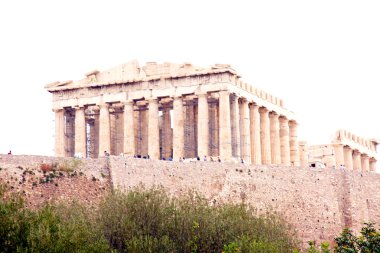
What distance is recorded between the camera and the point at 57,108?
69688 millimetres

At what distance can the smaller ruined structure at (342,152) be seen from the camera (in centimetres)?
8225

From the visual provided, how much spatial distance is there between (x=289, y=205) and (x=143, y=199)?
56.5ft

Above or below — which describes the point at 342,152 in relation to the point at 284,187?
above

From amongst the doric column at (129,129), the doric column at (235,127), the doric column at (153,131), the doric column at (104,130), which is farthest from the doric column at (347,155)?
the doric column at (104,130)

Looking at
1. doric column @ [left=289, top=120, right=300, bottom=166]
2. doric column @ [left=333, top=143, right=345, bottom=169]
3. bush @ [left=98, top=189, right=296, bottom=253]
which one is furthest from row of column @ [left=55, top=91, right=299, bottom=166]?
bush @ [left=98, top=189, right=296, bottom=253]

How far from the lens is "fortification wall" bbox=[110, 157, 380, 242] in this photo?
2053 inches

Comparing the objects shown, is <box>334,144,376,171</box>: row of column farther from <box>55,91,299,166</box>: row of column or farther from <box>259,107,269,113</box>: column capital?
<box>259,107,269,113</box>: column capital

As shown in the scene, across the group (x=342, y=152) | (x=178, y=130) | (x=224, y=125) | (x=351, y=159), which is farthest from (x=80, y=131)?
(x=351, y=159)

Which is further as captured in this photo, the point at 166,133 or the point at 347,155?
the point at 347,155

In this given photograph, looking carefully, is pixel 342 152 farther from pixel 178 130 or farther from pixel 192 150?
pixel 178 130

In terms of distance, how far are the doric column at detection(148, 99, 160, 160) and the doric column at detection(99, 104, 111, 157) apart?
3.66 m

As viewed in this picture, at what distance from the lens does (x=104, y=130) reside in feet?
221

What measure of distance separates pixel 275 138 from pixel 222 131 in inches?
372

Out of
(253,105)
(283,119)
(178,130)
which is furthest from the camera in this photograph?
(283,119)
